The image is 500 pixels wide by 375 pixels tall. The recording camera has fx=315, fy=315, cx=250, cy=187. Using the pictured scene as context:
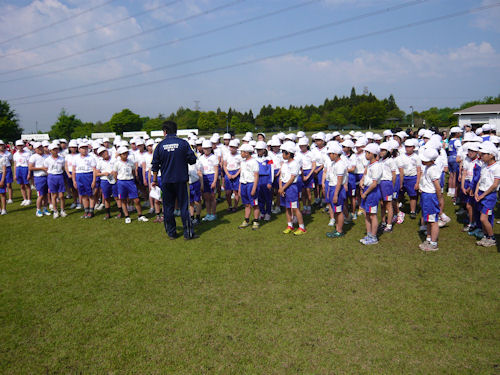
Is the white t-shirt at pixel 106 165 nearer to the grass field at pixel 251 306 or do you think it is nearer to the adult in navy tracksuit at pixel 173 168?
the grass field at pixel 251 306

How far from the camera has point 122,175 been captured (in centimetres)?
887

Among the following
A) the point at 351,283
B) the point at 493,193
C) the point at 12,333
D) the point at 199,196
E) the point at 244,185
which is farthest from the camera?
the point at 199,196

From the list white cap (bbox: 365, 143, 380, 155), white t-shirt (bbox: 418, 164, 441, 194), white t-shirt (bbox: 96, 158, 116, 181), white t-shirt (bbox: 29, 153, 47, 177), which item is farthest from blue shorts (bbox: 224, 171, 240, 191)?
white t-shirt (bbox: 29, 153, 47, 177)

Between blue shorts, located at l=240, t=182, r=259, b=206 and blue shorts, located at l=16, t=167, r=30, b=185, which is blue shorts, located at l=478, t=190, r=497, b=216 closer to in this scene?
blue shorts, located at l=240, t=182, r=259, b=206

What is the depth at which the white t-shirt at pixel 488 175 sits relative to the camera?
6.22 m

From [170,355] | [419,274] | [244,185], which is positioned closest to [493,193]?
[419,274]

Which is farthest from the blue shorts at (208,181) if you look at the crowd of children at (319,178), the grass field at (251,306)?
the grass field at (251,306)

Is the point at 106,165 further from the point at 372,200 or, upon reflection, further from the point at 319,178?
the point at 372,200

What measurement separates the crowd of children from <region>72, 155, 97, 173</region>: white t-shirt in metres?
0.03

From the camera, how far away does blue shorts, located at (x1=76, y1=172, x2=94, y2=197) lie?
9578mm

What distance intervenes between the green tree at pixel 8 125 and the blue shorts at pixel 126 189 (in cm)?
8117

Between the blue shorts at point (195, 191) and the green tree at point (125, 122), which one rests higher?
the green tree at point (125, 122)

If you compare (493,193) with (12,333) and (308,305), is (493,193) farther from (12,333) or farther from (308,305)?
(12,333)

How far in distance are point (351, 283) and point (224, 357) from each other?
8.57 feet
